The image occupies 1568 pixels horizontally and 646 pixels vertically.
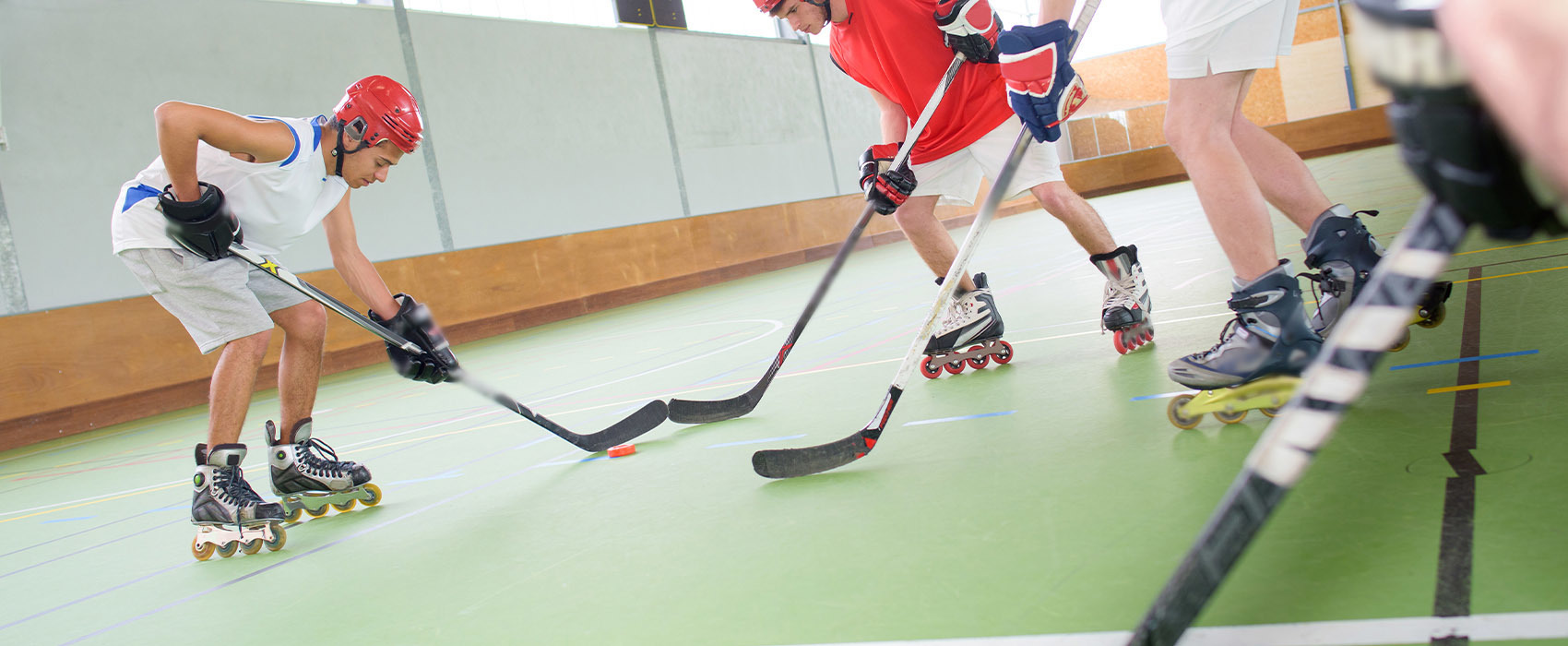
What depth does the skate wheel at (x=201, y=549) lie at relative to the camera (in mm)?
2559

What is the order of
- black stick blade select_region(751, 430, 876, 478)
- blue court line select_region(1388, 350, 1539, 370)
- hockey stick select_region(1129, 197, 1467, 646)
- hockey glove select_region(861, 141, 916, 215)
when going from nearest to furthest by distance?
1. hockey stick select_region(1129, 197, 1467, 646)
2. blue court line select_region(1388, 350, 1539, 370)
3. black stick blade select_region(751, 430, 876, 478)
4. hockey glove select_region(861, 141, 916, 215)

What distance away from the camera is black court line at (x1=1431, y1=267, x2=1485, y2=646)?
1120mm

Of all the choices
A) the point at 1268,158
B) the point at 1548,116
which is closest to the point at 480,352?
the point at 1268,158

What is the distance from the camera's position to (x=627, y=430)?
10.5ft

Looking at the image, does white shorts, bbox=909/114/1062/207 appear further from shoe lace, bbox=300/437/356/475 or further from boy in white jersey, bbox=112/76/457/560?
shoe lace, bbox=300/437/356/475

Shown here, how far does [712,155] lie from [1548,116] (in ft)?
46.7

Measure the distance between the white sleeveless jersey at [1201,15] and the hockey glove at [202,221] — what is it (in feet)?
8.02

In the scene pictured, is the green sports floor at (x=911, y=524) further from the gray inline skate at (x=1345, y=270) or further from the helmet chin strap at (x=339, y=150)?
the helmet chin strap at (x=339, y=150)

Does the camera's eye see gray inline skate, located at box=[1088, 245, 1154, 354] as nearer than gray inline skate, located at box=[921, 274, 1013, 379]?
Yes

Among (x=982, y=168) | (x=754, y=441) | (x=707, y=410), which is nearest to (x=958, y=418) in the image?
(x=754, y=441)

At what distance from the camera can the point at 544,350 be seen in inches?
284

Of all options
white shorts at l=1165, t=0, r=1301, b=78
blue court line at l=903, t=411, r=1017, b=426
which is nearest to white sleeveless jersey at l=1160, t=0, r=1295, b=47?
white shorts at l=1165, t=0, r=1301, b=78

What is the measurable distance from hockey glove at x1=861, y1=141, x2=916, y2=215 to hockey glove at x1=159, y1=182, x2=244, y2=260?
194 centimetres

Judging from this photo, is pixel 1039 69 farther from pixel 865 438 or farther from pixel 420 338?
pixel 420 338
